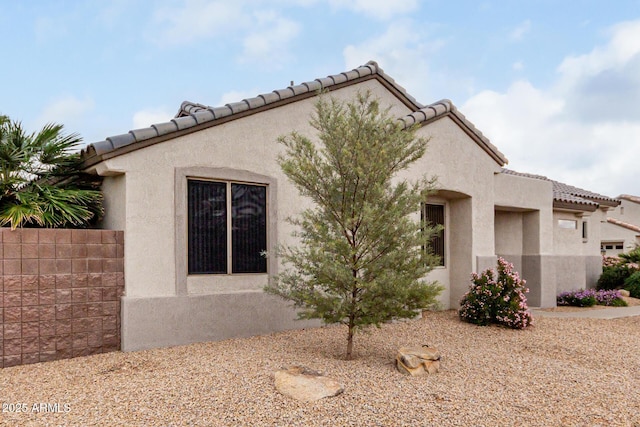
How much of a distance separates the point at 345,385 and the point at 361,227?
7.35ft

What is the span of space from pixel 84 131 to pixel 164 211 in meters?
2.35

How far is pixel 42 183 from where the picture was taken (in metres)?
9.28

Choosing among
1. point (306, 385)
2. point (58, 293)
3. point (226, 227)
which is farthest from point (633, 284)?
point (58, 293)

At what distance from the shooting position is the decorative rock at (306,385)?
5773mm

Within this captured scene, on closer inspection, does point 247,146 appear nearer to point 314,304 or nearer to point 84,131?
point 84,131

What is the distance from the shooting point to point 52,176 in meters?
9.16

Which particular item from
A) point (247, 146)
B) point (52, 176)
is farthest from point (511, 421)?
point (52, 176)

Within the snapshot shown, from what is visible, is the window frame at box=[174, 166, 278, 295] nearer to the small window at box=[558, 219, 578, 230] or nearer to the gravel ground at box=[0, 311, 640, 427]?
the gravel ground at box=[0, 311, 640, 427]

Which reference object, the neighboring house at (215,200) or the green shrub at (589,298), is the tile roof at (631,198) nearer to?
the green shrub at (589,298)

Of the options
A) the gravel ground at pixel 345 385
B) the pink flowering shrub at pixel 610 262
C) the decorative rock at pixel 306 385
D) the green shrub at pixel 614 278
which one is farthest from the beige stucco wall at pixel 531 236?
the decorative rock at pixel 306 385

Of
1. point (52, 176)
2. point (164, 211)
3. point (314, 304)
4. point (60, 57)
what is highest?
point (60, 57)

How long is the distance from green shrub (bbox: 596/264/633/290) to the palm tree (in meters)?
19.1

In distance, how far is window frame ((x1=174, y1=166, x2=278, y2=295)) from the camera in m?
8.94

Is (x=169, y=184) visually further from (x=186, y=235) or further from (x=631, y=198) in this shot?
(x=631, y=198)
